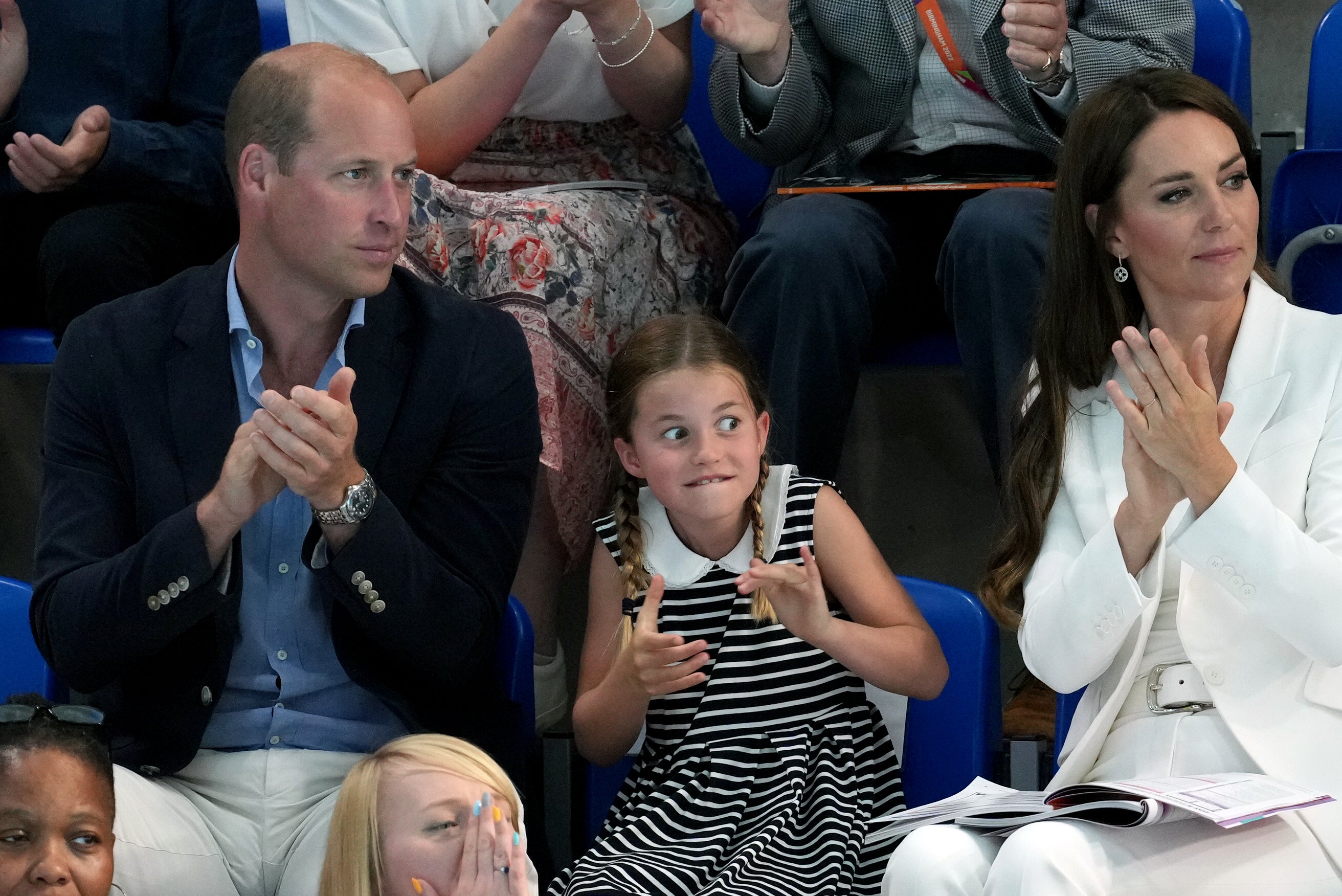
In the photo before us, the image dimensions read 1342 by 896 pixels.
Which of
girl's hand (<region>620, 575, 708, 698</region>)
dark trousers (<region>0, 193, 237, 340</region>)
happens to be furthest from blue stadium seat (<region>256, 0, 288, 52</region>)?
girl's hand (<region>620, 575, 708, 698</region>)

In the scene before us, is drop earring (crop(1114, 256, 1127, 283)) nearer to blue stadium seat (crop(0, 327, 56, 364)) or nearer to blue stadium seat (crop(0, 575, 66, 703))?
blue stadium seat (crop(0, 575, 66, 703))

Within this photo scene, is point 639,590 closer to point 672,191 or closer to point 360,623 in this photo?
point 360,623

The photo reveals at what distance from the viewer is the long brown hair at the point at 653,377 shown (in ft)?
7.42

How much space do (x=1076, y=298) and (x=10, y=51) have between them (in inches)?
68.9

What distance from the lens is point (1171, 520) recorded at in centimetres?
191

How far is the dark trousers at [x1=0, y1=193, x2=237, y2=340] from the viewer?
106 inches

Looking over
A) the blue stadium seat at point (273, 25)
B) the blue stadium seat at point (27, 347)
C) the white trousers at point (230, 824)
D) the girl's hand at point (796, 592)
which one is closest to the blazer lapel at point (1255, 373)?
the girl's hand at point (796, 592)

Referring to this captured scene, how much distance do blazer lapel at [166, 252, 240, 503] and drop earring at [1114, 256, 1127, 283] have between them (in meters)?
1.13

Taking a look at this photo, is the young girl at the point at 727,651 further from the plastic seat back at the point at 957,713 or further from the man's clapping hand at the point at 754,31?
the man's clapping hand at the point at 754,31

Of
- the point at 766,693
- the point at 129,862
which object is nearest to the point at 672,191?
the point at 766,693

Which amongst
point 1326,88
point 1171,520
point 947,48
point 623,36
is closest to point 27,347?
point 623,36

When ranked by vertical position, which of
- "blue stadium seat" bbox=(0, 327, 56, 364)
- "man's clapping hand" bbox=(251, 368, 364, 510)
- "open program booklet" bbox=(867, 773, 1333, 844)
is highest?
"blue stadium seat" bbox=(0, 327, 56, 364)

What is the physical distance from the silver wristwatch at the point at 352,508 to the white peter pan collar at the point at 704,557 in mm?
450

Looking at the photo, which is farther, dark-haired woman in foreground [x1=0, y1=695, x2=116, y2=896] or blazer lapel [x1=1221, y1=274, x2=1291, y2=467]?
blazer lapel [x1=1221, y1=274, x2=1291, y2=467]
